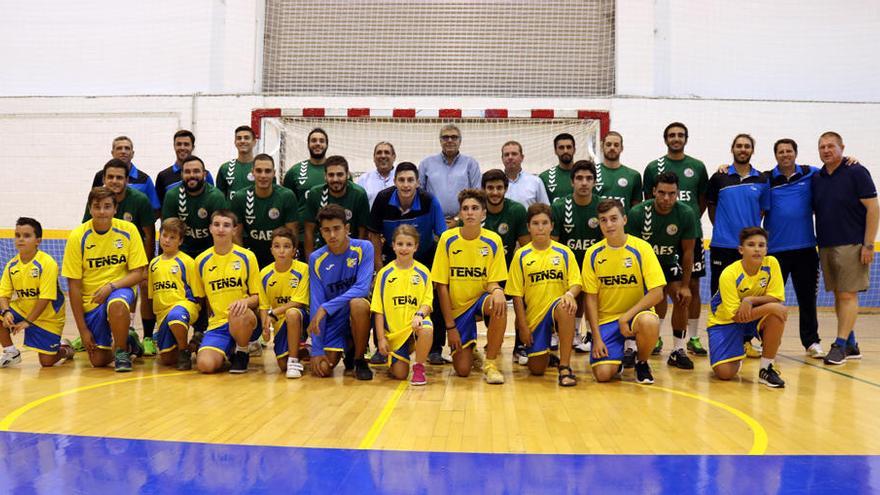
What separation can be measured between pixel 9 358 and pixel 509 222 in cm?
413

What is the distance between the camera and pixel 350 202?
19.4 ft

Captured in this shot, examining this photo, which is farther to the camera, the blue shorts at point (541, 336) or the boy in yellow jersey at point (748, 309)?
the blue shorts at point (541, 336)

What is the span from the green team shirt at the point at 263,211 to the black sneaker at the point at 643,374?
10.1 feet

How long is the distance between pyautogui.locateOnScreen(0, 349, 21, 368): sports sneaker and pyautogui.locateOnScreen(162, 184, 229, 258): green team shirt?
1569 millimetres

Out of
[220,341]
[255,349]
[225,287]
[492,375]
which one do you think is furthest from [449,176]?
[220,341]

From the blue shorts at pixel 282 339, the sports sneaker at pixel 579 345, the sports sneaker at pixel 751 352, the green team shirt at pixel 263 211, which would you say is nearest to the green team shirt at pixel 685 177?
the sports sneaker at pixel 751 352

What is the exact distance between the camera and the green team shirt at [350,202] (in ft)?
19.3

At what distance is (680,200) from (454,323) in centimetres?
250

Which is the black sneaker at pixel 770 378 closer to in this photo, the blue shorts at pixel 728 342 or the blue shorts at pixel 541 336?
the blue shorts at pixel 728 342

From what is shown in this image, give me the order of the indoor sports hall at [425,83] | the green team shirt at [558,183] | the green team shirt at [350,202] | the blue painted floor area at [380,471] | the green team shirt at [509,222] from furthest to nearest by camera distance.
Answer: the indoor sports hall at [425,83] < the green team shirt at [558,183] < the green team shirt at [350,202] < the green team shirt at [509,222] < the blue painted floor area at [380,471]

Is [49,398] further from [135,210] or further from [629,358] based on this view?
[629,358]

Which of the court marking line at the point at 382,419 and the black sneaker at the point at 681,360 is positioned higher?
the black sneaker at the point at 681,360

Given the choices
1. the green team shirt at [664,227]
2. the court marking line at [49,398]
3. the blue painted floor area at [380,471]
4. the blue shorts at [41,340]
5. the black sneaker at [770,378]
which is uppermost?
the green team shirt at [664,227]

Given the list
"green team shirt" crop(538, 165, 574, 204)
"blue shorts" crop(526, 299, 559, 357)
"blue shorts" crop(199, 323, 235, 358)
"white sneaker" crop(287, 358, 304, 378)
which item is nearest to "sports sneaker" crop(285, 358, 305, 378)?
"white sneaker" crop(287, 358, 304, 378)
